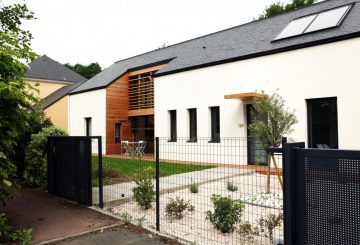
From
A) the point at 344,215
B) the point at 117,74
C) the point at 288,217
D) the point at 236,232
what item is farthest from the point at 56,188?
the point at 117,74

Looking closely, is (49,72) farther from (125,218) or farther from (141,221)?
(141,221)

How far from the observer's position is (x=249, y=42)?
1589 centimetres

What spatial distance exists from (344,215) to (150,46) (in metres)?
64.2

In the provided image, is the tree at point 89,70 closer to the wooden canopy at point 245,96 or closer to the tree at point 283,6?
the tree at point 283,6

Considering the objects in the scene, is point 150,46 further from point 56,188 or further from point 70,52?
point 56,188

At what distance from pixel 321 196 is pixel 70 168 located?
6447 millimetres

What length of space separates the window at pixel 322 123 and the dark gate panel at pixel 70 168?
7.83 metres

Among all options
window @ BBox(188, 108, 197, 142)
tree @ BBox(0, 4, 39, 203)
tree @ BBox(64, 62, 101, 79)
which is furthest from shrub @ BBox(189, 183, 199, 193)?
tree @ BBox(64, 62, 101, 79)

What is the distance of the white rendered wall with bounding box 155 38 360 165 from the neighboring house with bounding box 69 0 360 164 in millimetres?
32

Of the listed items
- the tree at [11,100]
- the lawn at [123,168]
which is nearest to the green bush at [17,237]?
the tree at [11,100]

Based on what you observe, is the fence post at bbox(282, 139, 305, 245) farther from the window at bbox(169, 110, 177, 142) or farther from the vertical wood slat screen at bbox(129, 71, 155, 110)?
the vertical wood slat screen at bbox(129, 71, 155, 110)

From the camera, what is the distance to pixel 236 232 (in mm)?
5719

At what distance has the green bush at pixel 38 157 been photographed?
10031 millimetres

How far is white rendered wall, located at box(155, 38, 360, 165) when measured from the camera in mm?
11328
